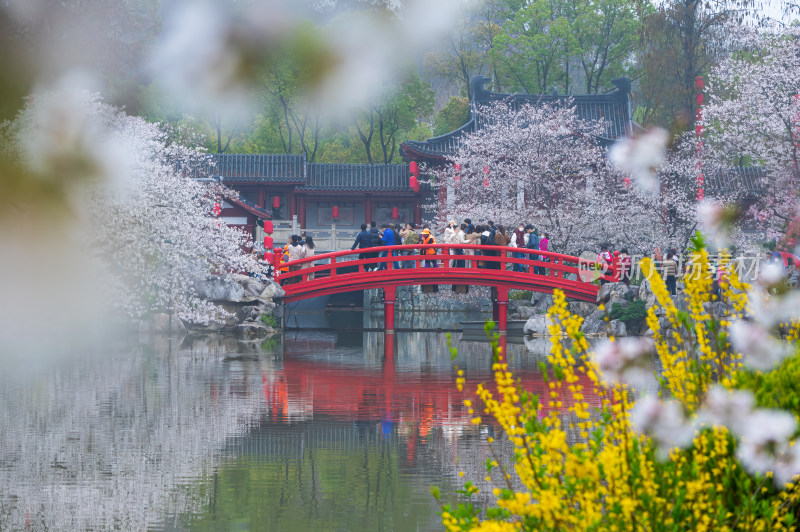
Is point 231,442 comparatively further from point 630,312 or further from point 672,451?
point 630,312

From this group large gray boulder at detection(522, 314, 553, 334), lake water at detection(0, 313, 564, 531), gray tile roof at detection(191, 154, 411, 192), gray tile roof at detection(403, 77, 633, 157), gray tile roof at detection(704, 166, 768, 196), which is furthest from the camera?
gray tile roof at detection(191, 154, 411, 192)

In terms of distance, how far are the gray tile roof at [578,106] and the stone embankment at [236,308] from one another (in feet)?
51.6

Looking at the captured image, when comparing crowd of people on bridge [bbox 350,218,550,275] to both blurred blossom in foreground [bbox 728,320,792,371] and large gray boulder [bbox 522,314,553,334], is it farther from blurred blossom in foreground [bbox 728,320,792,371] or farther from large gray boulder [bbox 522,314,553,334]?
blurred blossom in foreground [bbox 728,320,792,371]

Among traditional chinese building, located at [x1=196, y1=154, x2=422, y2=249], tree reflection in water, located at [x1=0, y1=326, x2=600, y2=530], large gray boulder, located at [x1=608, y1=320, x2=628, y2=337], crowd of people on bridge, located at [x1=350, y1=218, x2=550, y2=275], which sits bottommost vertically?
tree reflection in water, located at [x1=0, y1=326, x2=600, y2=530]

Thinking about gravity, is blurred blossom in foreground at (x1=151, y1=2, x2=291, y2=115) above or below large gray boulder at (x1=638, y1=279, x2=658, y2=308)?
above

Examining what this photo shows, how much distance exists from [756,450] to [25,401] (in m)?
11.8

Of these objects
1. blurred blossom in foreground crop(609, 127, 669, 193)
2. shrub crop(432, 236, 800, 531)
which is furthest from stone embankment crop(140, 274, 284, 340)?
shrub crop(432, 236, 800, 531)

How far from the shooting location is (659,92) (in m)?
37.7

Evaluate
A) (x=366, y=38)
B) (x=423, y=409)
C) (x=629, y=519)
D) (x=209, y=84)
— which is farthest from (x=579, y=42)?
(x=629, y=519)

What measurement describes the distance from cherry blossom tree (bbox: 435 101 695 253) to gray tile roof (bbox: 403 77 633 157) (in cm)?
497

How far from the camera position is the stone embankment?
2662cm

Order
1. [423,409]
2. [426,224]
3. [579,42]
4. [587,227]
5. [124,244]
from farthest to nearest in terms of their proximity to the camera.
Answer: [579,42]
[426,224]
[587,227]
[124,244]
[423,409]

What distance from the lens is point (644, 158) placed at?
117 ft

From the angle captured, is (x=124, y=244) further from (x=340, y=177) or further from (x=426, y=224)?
(x=340, y=177)
